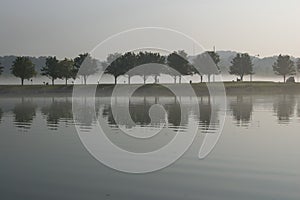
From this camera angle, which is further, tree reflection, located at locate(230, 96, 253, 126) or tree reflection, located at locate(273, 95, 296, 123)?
tree reflection, located at locate(273, 95, 296, 123)

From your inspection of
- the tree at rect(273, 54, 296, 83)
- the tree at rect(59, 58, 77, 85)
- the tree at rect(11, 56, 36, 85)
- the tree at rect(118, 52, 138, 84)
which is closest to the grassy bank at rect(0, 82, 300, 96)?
the tree at rect(11, 56, 36, 85)

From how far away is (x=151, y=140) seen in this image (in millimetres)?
27094

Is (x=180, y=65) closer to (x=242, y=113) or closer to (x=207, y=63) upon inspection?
(x=207, y=63)

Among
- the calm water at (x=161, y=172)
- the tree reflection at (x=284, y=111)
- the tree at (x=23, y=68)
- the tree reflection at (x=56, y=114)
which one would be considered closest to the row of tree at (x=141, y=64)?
the tree at (x=23, y=68)

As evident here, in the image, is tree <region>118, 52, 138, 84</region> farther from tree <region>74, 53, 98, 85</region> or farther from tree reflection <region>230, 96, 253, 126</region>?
tree reflection <region>230, 96, 253, 126</region>

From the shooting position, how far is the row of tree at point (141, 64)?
138 meters

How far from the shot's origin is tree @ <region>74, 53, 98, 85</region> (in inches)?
5758

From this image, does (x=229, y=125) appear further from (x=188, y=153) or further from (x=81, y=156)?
(x=81, y=156)

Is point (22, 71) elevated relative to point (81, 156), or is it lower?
elevated

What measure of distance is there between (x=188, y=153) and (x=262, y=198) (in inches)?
348

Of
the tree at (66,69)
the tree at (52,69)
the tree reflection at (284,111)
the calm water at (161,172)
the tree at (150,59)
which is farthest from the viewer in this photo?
the tree at (150,59)

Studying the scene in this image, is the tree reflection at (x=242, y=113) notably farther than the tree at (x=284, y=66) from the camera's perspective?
No

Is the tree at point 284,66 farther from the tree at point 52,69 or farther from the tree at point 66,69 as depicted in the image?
the tree at point 52,69

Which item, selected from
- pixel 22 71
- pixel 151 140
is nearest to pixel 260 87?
pixel 22 71
